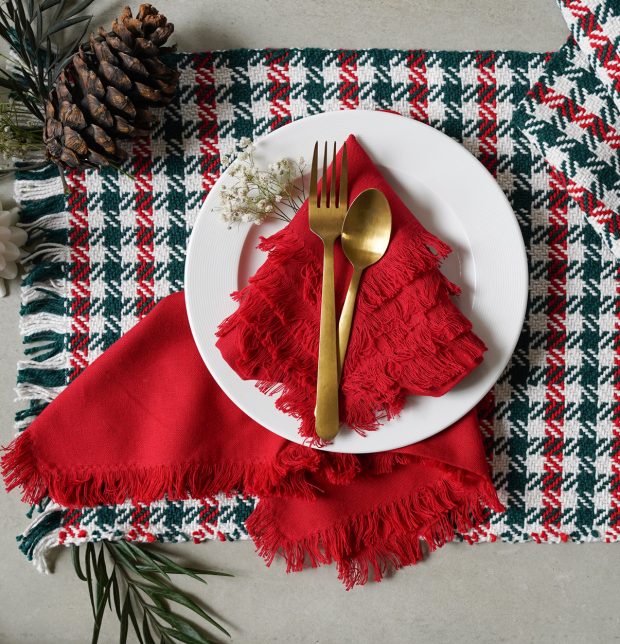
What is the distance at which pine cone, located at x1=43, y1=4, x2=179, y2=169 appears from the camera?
2.38 ft

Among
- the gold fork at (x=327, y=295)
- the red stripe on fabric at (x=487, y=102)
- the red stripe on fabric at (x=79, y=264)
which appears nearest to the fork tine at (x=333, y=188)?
the gold fork at (x=327, y=295)

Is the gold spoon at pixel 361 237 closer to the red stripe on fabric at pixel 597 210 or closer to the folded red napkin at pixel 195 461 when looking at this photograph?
the folded red napkin at pixel 195 461

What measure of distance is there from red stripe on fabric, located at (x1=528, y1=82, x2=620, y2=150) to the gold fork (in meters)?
0.34

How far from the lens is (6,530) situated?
0.89 metres

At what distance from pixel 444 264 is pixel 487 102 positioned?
269mm

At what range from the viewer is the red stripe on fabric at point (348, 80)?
836mm

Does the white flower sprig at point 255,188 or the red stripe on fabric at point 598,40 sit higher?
the red stripe on fabric at point 598,40

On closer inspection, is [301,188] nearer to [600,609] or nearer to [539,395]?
[539,395]

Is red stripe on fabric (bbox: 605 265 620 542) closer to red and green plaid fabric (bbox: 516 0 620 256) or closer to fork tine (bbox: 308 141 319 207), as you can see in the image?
red and green plaid fabric (bbox: 516 0 620 256)

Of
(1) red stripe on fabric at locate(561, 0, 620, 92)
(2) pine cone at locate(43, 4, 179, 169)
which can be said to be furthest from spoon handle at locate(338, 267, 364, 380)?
(1) red stripe on fabric at locate(561, 0, 620, 92)

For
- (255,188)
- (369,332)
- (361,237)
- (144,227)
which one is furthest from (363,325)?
(144,227)

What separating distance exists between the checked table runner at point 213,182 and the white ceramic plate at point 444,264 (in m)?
0.09

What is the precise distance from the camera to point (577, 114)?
0.82 m

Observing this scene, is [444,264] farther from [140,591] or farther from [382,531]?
[140,591]
